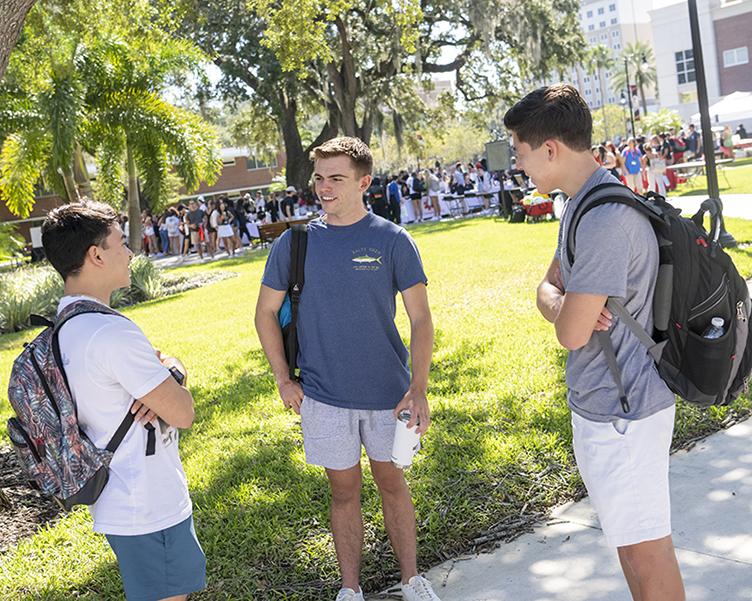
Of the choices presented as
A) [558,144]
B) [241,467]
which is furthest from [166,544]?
[241,467]

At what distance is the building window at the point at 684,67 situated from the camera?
61469mm

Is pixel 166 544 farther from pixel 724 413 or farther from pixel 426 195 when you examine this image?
pixel 426 195

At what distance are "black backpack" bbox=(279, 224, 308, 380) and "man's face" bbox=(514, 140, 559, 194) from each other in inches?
43.6

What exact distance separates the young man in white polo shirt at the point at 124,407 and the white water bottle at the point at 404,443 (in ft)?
2.81

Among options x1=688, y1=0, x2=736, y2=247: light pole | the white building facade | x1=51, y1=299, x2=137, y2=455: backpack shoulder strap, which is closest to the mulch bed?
x1=51, y1=299, x2=137, y2=455: backpack shoulder strap

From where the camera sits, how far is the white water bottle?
107 inches

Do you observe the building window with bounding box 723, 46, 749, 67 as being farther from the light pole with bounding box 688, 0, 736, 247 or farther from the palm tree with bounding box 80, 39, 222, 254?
the light pole with bounding box 688, 0, 736, 247

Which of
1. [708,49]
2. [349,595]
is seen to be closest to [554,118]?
[349,595]

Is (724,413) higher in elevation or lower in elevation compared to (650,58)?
lower

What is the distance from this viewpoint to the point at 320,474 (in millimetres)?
4387

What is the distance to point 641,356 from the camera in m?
2.10

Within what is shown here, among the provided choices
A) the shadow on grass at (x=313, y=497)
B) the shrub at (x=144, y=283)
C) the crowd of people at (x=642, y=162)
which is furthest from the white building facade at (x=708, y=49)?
the shadow on grass at (x=313, y=497)

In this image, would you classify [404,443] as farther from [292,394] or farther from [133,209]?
[133,209]

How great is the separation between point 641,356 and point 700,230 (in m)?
0.43
